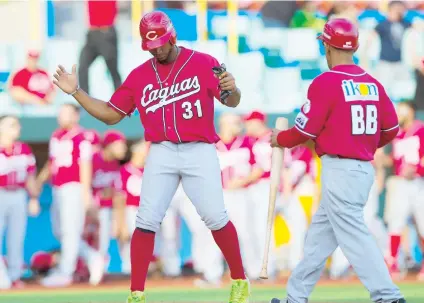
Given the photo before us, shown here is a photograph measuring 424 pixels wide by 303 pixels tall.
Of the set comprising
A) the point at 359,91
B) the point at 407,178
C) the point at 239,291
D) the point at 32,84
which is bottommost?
the point at 239,291

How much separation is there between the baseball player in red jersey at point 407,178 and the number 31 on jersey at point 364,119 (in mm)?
5112

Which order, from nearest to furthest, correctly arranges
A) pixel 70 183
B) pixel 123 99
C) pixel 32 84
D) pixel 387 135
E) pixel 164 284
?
1. pixel 387 135
2. pixel 123 99
3. pixel 164 284
4. pixel 70 183
5. pixel 32 84

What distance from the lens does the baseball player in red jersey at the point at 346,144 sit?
655 cm

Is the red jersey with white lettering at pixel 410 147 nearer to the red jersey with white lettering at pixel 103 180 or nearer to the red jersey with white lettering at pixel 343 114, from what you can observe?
the red jersey with white lettering at pixel 103 180

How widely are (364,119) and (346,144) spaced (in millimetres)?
197

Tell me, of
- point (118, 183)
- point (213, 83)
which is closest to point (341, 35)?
point (213, 83)

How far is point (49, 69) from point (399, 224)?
4.75 m

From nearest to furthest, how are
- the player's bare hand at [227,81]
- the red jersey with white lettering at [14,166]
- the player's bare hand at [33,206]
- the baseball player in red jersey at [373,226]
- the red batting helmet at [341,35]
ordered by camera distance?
the red batting helmet at [341,35]
the player's bare hand at [227,81]
the red jersey with white lettering at [14,166]
the player's bare hand at [33,206]
the baseball player in red jersey at [373,226]

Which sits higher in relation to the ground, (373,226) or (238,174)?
(238,174)

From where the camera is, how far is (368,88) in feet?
21.8

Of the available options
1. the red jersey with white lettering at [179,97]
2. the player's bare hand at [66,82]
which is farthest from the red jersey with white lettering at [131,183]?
the player's bare hand at [66,82]

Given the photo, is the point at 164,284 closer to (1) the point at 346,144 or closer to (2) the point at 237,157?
(2) the point at 237,157

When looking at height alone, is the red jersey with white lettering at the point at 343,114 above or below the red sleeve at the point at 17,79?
below

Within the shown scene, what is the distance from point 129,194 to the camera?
38.8 feet
